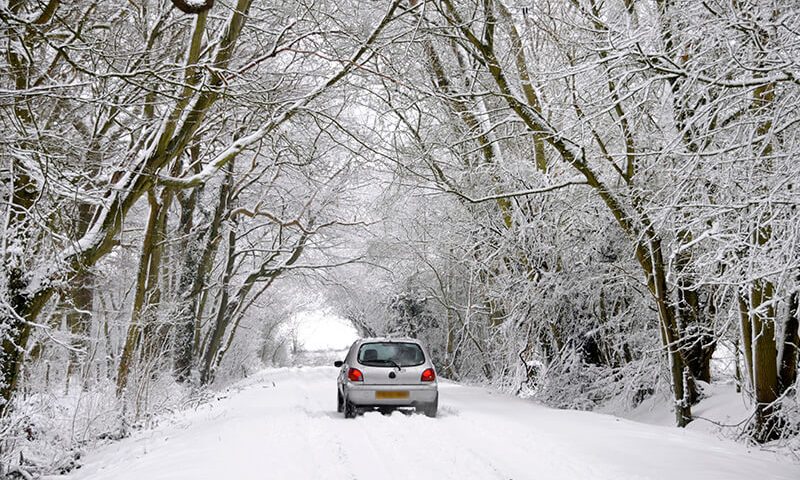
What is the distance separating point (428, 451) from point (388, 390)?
4.06 meters

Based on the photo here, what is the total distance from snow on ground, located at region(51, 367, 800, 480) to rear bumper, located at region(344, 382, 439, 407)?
0.32 metres

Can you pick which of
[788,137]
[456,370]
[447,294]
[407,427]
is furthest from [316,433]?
[456,370]

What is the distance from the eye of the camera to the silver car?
38.9 ft

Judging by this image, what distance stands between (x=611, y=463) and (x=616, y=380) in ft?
28.0

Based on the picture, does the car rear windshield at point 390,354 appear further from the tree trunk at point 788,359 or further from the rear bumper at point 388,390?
the tree trunk at point 788,359

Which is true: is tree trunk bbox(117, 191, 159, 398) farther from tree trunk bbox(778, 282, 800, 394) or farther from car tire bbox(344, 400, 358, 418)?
tree trunk bbox(778, 282, 800, 394)

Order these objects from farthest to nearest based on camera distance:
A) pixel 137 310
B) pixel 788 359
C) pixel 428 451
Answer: pixel 137 310
pixel 788 359
pixel 428 451

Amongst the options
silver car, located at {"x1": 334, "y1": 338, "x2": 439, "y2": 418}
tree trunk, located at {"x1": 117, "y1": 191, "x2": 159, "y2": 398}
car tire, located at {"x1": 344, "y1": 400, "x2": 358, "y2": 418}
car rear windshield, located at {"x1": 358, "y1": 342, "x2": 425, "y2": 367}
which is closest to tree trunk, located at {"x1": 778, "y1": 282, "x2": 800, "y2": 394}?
silver car, located at {"x1": 334, "y1": 338, "x2": 439, "y2": 418}

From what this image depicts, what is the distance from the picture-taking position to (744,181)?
6.60 metres

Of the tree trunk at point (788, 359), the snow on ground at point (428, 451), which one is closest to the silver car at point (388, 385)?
the snow on ground at point (428, 451)

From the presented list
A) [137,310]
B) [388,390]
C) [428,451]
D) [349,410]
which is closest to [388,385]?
[388,390]

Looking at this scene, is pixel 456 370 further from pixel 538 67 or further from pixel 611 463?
pixel 611 463

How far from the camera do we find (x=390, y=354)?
1245 centimetres

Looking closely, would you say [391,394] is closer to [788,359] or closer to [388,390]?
[388,390]
